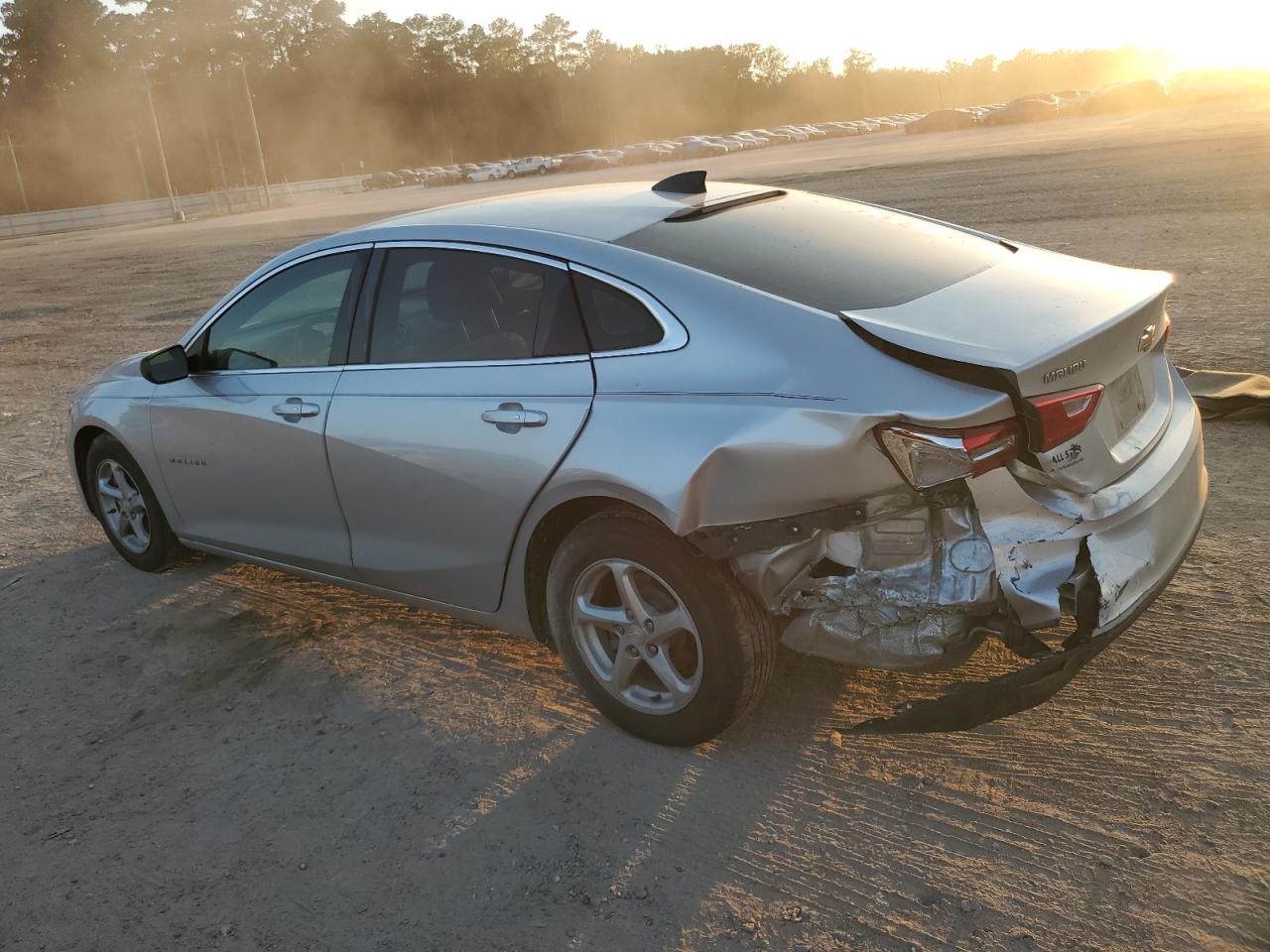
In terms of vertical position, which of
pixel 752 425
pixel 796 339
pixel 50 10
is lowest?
pixel 752 425

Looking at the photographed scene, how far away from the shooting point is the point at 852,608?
10.1ft

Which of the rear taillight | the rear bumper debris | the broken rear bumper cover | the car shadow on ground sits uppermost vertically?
the rear taillight

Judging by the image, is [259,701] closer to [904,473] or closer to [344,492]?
[344,492]

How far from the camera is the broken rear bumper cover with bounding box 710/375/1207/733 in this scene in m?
2.92

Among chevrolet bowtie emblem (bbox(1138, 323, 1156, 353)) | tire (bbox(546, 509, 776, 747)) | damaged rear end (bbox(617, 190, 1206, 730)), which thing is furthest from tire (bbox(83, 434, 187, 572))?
chevrolet bowtie emblem (bbox(1138, 323, 1156, 353))

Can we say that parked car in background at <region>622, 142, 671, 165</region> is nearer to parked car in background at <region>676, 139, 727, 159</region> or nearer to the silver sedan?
parked car in background at <region>676, 139, 727, 159</region>

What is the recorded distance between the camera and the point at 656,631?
3.39 metres

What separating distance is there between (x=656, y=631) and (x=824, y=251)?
1.38 meters

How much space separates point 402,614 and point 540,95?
4906 inches

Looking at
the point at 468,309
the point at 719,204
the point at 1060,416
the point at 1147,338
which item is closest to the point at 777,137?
the point at 719,204

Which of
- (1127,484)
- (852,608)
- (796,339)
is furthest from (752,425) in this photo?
(1127,484)

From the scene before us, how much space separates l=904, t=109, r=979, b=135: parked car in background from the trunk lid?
58412mm

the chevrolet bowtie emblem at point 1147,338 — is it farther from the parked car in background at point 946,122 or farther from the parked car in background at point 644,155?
the parked car in background at point 644,155

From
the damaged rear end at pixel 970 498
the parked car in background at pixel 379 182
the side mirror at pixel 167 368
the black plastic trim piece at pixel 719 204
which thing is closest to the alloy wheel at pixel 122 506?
the side mirror at pixel 167 368
